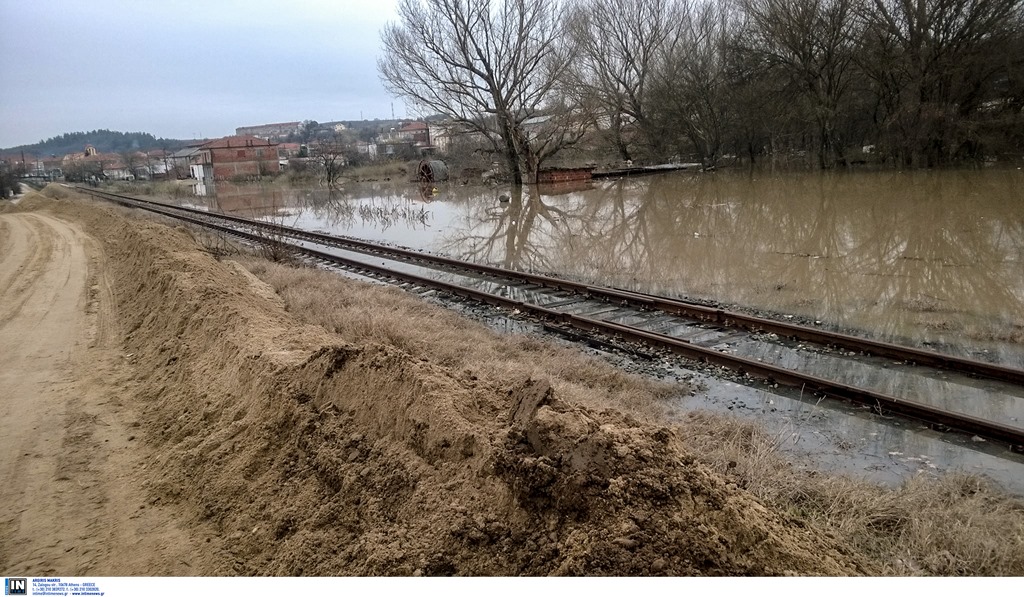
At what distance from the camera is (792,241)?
17.2m

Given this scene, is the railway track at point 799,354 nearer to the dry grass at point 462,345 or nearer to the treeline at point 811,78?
the dry grass at point 462,345

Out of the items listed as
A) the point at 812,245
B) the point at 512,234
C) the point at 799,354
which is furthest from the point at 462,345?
the point at 512,234

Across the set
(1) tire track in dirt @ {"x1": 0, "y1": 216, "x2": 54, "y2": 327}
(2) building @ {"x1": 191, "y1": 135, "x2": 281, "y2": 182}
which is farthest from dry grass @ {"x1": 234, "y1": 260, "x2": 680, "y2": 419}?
(2) building @ {"x1": 191, "y1": 135, "x2": 281, "y2": 182}

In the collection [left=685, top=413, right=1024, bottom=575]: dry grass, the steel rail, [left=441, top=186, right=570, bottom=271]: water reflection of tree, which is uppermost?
[left=441, top=186, right=570, bottom=271]: water reflection of tree

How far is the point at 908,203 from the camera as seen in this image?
2234 cm

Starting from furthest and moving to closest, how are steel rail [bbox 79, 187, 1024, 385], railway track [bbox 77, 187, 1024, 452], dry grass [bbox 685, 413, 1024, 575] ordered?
steel rail [bbox 79, 187, 1024, 385] → railway track [bbox 77, 187, 1024, 452] → dry grass [bbox 685, 413, 1024, 575]

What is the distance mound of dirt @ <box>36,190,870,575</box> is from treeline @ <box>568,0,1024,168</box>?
3881 cm

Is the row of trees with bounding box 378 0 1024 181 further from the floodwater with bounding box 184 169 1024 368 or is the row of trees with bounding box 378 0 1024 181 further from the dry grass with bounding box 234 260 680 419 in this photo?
the dry grass with bounding box 234 260 680 419

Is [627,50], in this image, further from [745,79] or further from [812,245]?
[812,245]

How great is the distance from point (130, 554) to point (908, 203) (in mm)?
25353

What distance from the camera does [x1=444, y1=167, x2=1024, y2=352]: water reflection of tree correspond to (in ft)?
35.6

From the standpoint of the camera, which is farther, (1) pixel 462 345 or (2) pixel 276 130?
(2) pixel 276 130

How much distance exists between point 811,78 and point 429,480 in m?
45.4

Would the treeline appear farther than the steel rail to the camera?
Yes
